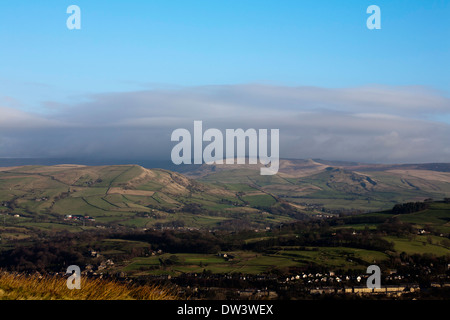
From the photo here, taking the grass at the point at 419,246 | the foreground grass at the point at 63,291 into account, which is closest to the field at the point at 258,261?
the grass at the point at 419,246

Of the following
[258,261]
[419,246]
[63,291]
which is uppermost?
[63,291]

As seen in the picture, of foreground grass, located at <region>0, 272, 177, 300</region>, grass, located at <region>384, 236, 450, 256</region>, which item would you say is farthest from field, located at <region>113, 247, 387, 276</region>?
foreground grass, located at <region>0, 272, 177, 300</region>

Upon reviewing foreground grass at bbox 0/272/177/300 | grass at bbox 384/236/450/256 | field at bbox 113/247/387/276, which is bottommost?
field at bbox 113/247/387/276

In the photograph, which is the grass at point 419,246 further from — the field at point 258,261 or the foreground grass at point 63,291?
the foreground grass at point 63,291

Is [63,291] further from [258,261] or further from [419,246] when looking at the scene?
[419,246]

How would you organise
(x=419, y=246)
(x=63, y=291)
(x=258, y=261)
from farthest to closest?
(x=419, y=246), (x=258, y=261), (x=63, y=291)

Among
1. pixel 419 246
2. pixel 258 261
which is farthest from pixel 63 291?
pixel 419 246

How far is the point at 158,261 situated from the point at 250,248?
1064 inches

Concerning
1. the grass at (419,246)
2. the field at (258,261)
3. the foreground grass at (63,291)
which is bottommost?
the field at (258,261)

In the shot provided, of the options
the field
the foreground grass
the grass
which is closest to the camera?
the foreground grass

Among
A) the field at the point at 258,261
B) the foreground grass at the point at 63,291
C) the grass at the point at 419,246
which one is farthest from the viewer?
the grass at the point at 419,246

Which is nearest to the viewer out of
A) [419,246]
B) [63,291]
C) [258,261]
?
[63,291]

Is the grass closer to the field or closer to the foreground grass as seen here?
the field
